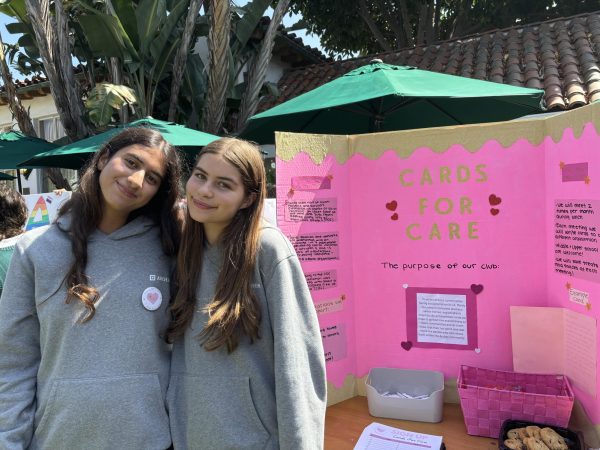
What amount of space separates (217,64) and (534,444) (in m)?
5.76

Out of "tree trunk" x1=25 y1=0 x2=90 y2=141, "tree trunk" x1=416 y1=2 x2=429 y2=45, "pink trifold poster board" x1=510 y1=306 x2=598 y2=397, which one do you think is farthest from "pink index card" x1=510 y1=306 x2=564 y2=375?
"tree trunk" x1=416 y1=2 x2=429 y2=45

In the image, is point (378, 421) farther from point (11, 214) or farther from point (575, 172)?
point (11, 214)

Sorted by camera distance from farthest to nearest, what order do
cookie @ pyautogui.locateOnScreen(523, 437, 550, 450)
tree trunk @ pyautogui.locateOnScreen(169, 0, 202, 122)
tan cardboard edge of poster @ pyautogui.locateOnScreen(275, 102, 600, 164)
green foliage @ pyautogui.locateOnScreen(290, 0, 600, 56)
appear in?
green foliage @ pyautogui.locateOnScreen(290, 0, 600, 56)
tree trunk @ pyautogui.locateOnScreen(169, 0, 202, 122)
tan cardboard edge of poster @ pyautogui.locateOnScreen(275, 102, 600, 164)
cookie @ pyautogui.locateOnScreen(523, 437, 550, 450)

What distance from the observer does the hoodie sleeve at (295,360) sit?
49.2 inches

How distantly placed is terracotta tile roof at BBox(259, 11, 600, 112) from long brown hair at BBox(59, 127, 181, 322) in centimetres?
591

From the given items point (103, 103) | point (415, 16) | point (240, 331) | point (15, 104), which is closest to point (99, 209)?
point (240, 331)

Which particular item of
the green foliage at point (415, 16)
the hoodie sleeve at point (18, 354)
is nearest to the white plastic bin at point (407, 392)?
the hoodie sleeve at point (18, 354)

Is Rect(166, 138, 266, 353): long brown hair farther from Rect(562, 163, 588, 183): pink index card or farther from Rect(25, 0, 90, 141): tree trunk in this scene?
Rect(25, 0, 90, 141): tree trunk

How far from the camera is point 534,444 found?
1529mm

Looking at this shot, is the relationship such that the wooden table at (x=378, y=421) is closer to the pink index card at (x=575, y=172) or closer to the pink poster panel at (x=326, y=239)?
the pink poster panel at (x=326, y=239)

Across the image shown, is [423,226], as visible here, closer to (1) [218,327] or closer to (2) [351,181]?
(2) [351,181]

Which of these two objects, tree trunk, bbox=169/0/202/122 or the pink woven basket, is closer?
the pink woven basket

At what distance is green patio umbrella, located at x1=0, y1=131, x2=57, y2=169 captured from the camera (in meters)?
5.24

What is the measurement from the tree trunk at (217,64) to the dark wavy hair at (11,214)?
12.6ft
